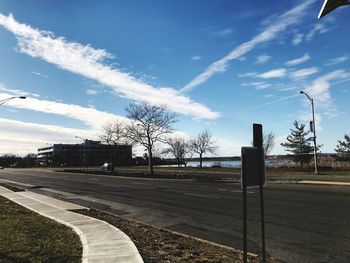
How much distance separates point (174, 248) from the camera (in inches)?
343

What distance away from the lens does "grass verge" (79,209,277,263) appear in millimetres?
7820

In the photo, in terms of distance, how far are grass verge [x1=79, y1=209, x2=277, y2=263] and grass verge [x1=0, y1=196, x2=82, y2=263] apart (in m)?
1.35

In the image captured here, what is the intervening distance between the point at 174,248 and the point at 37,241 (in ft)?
9.40

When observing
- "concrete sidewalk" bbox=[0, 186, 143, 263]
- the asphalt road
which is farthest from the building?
"concrete sidewalk" bbox=[0, 186, 143, 263]

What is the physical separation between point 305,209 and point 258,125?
8176mm

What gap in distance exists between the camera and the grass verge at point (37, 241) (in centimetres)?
741

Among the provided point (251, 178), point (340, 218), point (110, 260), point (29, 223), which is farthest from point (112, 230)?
point (340, 218)

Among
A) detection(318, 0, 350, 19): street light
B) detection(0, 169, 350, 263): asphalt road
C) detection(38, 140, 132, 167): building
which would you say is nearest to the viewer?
detection(318, 0, 350, 19): street light

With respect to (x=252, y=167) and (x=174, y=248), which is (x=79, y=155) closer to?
(x=174, y=248)

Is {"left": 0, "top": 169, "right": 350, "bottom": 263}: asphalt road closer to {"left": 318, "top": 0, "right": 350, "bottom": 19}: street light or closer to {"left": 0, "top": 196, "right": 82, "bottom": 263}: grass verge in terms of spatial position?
{"left": 0, "top": 196, "right": 82, "bottom": 263}: grass verge

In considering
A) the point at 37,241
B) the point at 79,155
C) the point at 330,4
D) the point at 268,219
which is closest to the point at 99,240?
the point at 37,241

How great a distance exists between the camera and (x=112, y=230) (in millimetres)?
→ 10547

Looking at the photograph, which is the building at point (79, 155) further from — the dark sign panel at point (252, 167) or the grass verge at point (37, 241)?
the dark sign panel at point (252, 167)

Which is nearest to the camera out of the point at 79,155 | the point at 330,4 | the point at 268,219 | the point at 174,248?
the point at 330,4
